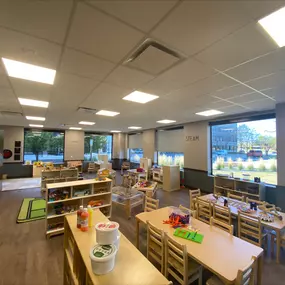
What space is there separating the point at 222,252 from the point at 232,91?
2646 mm

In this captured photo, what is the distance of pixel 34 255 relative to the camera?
2.70 m

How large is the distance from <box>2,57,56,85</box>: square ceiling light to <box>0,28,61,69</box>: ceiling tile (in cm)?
17

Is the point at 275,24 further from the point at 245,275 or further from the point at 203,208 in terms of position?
the point at 203,208

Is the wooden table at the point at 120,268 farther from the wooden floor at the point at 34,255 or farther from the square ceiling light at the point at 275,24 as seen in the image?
the square ceiling light at the point at 275,24

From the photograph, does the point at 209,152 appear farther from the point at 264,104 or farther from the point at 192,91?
the point at 192,91

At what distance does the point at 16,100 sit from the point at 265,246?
5952 millimetres

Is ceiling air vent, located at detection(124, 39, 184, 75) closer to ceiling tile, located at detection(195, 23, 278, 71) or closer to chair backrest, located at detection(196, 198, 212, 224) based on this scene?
ceiling tile, located at detection(195, 23, 278, 71)

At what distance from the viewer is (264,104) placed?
4.04m

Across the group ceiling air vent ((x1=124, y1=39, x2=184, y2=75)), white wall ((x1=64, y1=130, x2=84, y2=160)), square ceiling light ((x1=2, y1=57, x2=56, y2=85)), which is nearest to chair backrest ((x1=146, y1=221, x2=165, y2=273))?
ceiling air vent ((x1=124, y1=39, x2=184, y2=75))

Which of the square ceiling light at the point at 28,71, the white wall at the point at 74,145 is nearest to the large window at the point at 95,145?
the white wall at the point at 74,145

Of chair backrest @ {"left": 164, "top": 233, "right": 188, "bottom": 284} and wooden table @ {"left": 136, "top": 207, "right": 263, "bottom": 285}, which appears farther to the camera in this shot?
chair backrest @ {"left": 164, "top": 233, "right": 188, "bottom": 284}

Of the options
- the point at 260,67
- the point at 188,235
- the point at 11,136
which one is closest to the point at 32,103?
the point at 188,235

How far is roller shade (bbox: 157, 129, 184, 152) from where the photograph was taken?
25.5ft

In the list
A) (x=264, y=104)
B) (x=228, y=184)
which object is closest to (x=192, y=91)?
(x=264, y=104)
